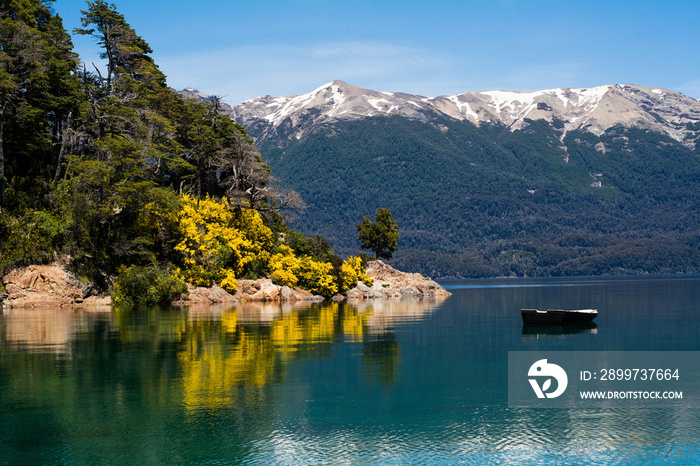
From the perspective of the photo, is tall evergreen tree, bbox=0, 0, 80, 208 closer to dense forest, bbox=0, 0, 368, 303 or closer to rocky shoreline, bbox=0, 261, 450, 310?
dense forest, bbox=0, 0, 368, 303

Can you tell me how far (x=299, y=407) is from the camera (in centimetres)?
1928

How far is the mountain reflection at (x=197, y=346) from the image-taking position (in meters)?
23.0

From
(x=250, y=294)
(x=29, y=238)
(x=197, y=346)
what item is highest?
(x=29, y=238)

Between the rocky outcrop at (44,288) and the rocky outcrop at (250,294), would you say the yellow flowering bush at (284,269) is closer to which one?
the rocky outcrop at (250,294)

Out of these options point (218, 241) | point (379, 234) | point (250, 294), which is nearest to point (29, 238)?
point (218, 241)

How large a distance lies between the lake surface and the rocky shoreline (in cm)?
2769

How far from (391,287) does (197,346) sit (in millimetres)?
71587

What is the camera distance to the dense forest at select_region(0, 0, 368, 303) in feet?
215

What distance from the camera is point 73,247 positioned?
2603 inches

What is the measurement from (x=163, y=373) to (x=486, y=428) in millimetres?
12864

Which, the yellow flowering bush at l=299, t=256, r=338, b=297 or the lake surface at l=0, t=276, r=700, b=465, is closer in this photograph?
the lake surface at l=0, t=276, r=700, b=465

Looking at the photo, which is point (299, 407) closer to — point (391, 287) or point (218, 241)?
point (218, 241)

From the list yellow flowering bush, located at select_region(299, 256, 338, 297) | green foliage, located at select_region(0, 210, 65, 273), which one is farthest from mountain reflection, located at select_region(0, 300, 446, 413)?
yellow flowering bush, located at select_region(299, 256, 338, 297)

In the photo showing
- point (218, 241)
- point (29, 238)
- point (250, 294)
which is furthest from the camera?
point (250, 294)
